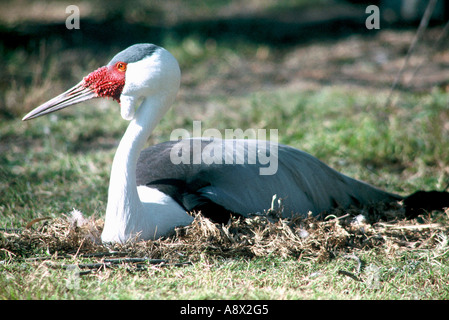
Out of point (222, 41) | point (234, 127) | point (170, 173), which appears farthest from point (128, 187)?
point (222, 41)

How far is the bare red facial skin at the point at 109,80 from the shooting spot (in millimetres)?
3244

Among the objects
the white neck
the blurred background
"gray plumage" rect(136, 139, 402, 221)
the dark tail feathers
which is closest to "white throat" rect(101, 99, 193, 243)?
the white neck

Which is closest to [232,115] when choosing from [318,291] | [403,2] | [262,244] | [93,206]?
[93,206]

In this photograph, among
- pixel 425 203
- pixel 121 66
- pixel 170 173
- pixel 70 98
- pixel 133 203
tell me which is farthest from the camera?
pixel 425 203

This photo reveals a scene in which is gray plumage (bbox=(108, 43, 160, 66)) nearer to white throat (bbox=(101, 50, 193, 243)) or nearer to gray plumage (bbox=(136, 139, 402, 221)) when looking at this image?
white throat (bbox=(101, 50, 193, 243))

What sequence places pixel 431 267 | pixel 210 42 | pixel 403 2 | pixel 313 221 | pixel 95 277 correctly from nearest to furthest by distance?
pixel 95 277 < pixel 431 267 < pixel 313 221 < pixel 210 42 < pixel 403 2

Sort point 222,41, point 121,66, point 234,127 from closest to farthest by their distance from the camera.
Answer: point 121,66 → point 234,127 → point 222,41

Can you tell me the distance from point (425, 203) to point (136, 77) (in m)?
2.28

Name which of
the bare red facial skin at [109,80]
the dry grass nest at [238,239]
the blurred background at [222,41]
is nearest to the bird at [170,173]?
the bare red facial skin at [109,80]

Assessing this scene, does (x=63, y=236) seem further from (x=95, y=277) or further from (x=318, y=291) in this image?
(x=318, y=291)

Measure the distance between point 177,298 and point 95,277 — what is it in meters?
0.51

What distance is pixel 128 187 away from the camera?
3.13 m

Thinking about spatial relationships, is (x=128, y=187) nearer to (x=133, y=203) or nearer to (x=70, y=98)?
(x=133, y=203)

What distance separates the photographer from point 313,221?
137 inches
